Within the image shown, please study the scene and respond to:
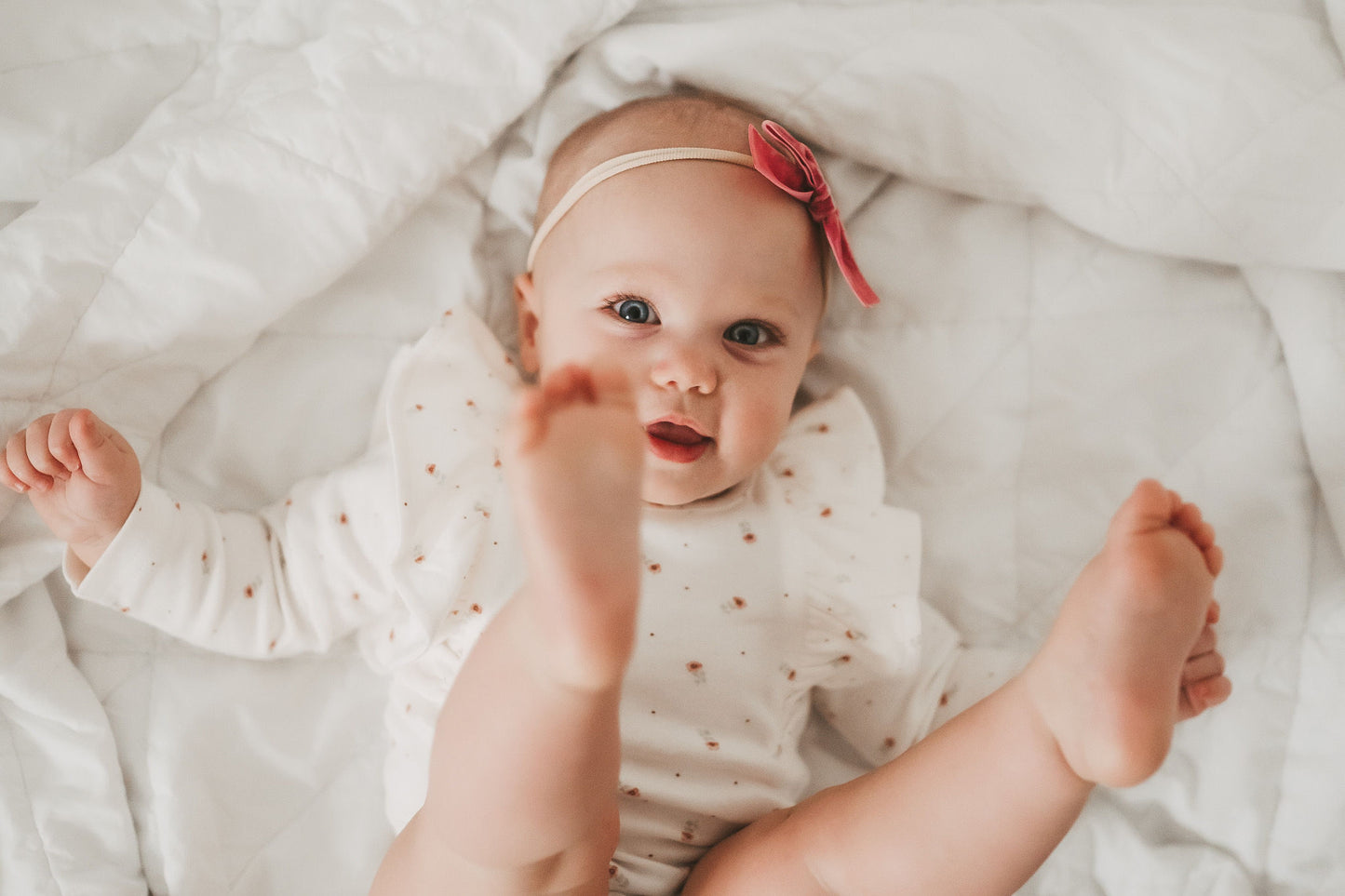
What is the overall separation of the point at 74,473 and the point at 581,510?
1.86 feet

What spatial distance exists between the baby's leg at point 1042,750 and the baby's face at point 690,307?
33cm

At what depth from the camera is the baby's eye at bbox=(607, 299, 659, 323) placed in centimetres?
97

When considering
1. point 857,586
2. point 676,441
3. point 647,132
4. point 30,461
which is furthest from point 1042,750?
point 30,461

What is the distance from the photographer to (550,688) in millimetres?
699

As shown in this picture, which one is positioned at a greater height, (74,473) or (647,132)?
(647,132)

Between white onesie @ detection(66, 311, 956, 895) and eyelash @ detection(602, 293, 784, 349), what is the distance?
17 cm

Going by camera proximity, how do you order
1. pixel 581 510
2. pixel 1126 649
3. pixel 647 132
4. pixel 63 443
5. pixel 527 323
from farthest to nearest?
1. pixel 527 323
2. pixel 647 132
3. pixel 63 443
4. pixel 1126 649
5. pixel 581 510

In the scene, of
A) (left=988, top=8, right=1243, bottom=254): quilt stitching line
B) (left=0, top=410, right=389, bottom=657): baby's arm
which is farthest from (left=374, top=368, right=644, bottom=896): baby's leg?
(left=988, top=8, right=1243, bottom=254): quilt stitching line

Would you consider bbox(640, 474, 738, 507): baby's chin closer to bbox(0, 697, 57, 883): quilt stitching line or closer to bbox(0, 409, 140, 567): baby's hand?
bbox(0, 409, 140, 567): baby's hand

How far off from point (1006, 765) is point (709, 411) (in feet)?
1.32

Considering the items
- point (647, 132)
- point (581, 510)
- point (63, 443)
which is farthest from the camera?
point (647, 132)

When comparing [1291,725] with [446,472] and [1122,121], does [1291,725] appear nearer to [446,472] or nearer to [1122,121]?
[1122,121]

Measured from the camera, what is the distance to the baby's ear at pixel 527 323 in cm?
110

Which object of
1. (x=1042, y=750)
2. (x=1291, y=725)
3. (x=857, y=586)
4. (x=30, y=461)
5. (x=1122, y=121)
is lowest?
(x=1291, y=725)
